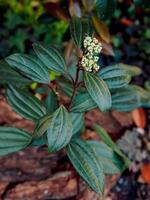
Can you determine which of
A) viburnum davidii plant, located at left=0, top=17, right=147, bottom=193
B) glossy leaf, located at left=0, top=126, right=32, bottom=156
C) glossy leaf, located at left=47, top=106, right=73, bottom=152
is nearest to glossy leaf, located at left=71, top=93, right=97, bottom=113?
viburnum davidii plant, located at left=0, top=17, right=147, bottom=193

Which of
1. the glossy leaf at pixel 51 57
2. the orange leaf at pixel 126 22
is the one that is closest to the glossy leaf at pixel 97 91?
the glossy leaf at pixel 51 57

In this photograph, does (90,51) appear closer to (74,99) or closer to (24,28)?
(74,99)

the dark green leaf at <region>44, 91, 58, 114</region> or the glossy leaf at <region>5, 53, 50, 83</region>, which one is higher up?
the glossy leaf at <region>5, 53, 50, 83</region>

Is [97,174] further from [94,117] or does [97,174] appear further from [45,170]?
[94,117]

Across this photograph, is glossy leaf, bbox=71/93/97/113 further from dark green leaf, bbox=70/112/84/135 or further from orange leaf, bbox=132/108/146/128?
orange leaf, bbox=132/108/146/128

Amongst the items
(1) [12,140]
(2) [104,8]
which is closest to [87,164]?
(1) [12,140]

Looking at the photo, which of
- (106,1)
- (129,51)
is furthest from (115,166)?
(129,51)

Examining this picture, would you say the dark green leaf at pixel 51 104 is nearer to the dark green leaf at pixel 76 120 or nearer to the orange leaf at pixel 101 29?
the dark green leaf at pixel 76 120
